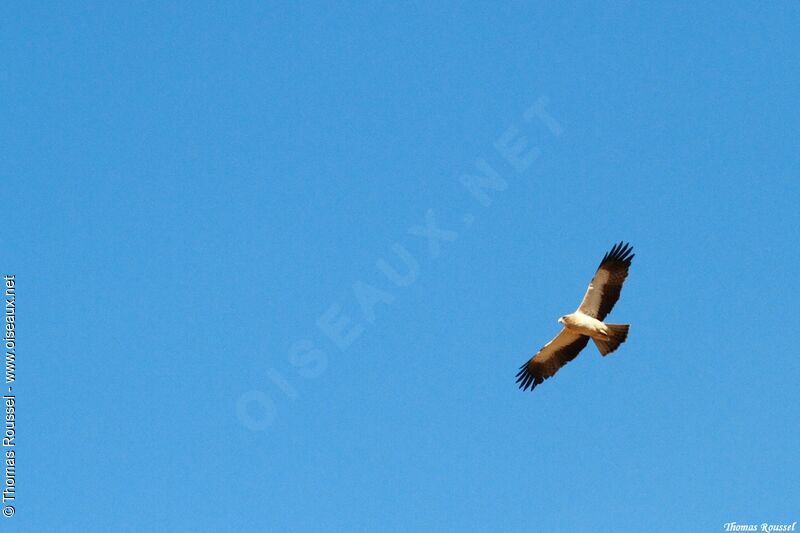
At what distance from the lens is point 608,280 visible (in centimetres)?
2148

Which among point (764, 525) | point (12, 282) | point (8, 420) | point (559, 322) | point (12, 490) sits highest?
point (12, 282)

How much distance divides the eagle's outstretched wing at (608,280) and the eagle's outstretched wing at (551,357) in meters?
1.17

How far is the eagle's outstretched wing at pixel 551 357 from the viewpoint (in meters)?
22.7

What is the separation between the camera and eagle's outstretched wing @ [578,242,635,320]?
70.3 feet

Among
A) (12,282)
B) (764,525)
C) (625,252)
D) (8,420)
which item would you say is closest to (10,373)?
(8,420)

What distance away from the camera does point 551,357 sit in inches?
923

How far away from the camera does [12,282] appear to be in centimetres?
2155

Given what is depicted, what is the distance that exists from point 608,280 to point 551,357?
298cm

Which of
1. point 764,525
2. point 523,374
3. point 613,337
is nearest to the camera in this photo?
point 764,525

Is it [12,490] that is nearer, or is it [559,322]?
[12,490]

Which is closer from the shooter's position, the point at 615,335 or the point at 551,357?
the point at 615,335

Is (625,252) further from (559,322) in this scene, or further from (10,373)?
(10,373)

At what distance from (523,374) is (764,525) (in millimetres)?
7128

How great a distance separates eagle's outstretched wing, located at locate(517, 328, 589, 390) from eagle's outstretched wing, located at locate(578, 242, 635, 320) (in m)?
1.17
